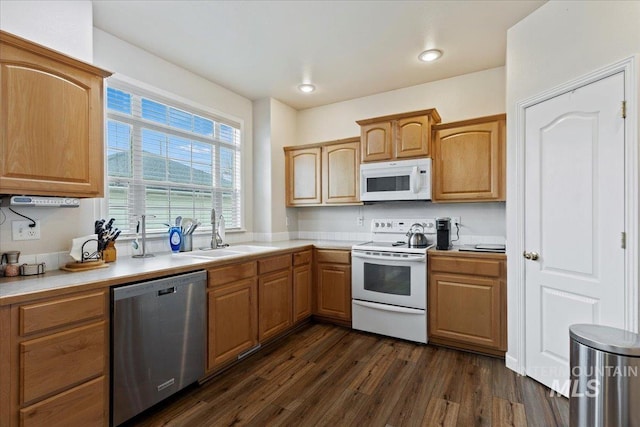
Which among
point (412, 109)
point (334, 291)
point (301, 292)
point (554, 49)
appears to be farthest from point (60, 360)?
point (412, 109)

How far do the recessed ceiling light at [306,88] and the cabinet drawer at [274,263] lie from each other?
76.2 inches

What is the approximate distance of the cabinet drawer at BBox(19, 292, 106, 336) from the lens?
1.43m

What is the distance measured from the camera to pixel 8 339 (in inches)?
54.1

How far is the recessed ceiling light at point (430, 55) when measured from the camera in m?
2.82

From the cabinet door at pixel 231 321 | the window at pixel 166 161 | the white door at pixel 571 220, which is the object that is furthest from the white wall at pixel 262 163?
the white door at pixel 571 220

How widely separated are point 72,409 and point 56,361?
0.91 ft

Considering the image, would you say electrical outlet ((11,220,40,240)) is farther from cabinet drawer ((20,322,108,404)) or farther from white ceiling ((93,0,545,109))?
white ceiling ((93,0,545,109))

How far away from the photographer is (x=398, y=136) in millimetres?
3307

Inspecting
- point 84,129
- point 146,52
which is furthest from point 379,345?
point 146,52

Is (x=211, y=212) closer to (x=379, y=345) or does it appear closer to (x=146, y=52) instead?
(x=146, y=52)

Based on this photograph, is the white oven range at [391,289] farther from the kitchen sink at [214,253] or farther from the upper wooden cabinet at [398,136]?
the kitchen sink at [214,253]

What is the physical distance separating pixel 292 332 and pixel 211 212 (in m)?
1.54

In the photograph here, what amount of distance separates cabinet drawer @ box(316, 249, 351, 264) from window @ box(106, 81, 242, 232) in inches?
42.8

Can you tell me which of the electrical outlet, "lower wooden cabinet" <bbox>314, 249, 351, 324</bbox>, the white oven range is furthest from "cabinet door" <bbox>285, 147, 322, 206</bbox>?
the electrical outlet
